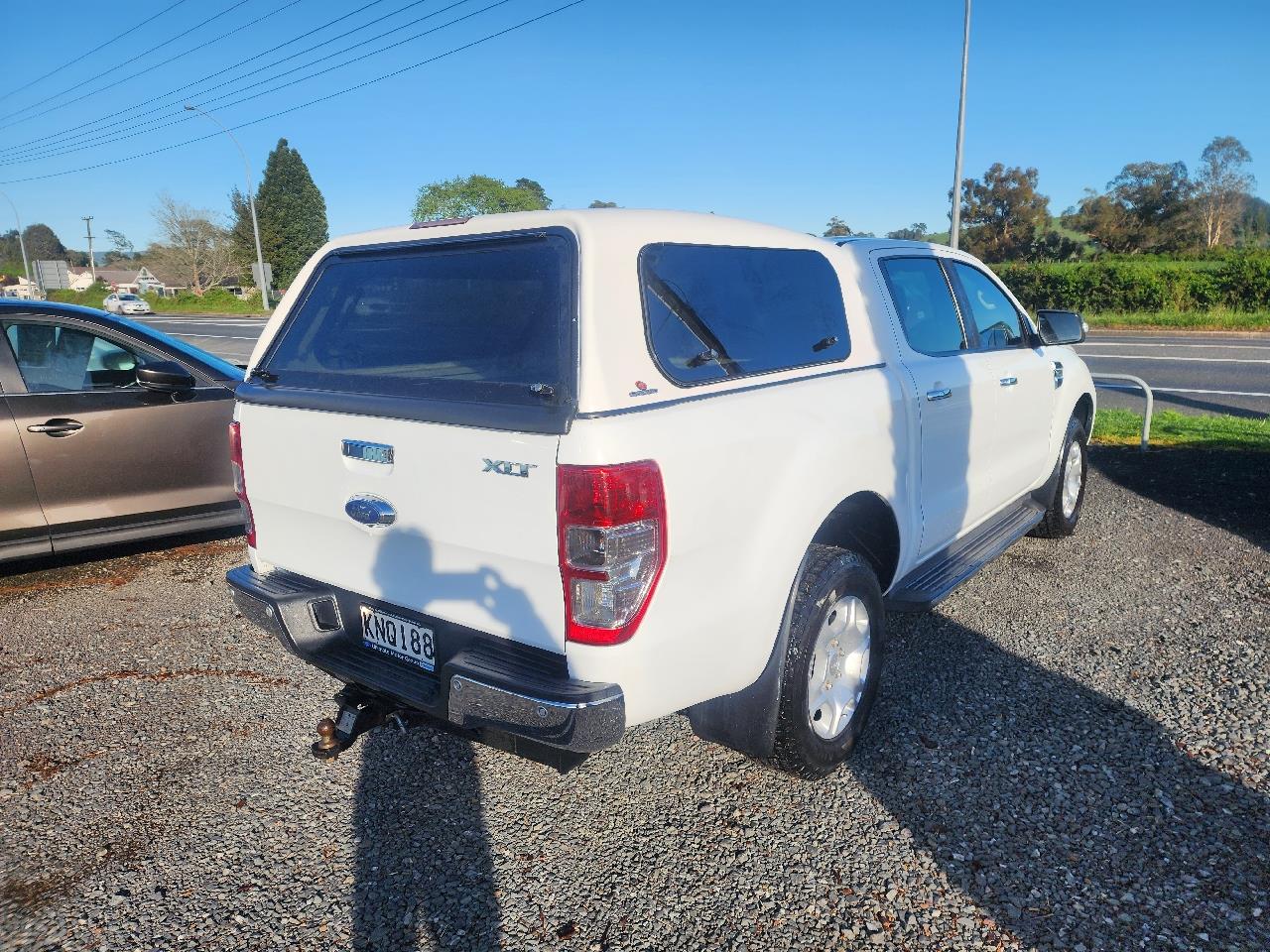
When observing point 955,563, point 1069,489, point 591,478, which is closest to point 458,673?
point 591,478

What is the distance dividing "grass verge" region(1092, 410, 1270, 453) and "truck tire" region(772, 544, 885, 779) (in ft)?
22.8

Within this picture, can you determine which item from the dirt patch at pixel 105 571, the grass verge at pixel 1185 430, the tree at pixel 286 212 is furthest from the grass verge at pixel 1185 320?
the tree at pixel 286 212

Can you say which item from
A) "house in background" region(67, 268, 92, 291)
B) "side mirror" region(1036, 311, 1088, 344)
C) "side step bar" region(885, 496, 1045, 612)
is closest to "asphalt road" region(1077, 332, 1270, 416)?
"side mirror" region(1036, 311, 1088, 344)

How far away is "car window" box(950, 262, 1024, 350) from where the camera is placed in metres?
4.43

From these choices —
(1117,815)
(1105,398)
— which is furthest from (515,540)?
(1105,398)

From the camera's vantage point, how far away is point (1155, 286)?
27453 millimetres

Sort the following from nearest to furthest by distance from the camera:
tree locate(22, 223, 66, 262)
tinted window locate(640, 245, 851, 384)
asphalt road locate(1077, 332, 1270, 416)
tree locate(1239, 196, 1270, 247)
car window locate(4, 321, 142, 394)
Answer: tinted window locate(640, 245, 851, 384) → car window locate(4, 321, 142, 394) → asphalt road locate(1077, 332, 1270, 416) → tree locate(1239, 196, 1270, 247) → tree locate(22, 223, 66, 262)

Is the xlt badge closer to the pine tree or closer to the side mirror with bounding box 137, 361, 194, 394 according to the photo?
the side mirror with bounding box 137, 361, 194, 394

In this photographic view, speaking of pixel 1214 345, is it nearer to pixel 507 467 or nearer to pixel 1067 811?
pixel 1067 811

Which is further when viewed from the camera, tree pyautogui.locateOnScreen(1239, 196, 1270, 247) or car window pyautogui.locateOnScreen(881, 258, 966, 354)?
tree pyautogui.locateOnScreen(1239, 196, 1270, 247)

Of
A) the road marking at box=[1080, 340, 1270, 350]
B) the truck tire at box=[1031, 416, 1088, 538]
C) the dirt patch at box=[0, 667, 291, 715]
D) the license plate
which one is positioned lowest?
the road marking at box=[1080, 340, 1270, 350]

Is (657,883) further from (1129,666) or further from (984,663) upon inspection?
(1129,666)

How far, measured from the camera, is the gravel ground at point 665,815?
242cm

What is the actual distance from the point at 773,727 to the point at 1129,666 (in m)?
2.10
